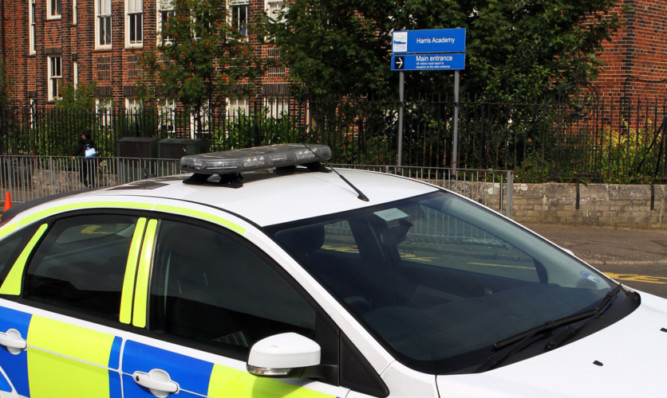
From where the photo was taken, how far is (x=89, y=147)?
750 inches

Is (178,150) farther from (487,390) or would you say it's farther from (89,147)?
(487,390)

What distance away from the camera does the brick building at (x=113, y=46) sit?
59.1 ft

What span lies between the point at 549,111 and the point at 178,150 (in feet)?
26.3

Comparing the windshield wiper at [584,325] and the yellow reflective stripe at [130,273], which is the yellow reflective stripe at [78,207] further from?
the windshield wiper at [584,325]

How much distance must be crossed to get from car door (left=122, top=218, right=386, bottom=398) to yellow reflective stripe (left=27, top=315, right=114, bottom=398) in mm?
143

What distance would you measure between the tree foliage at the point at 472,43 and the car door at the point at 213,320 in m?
12.4

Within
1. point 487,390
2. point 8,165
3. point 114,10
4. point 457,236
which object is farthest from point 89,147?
point 487,390

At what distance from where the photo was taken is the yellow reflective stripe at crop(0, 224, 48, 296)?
11.1ft

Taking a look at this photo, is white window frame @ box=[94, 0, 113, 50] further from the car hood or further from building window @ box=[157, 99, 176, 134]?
the car hood

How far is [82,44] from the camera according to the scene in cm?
2869

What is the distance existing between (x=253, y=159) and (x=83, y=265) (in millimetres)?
930

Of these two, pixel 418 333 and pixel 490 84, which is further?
pixel 490 84

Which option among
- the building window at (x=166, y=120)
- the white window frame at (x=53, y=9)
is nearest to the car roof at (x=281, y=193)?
the building window at (x=166, y=120)

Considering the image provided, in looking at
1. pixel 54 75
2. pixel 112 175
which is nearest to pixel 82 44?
pixel 54 75
